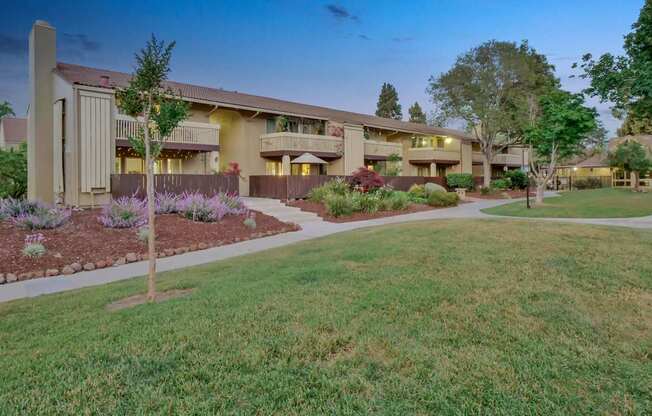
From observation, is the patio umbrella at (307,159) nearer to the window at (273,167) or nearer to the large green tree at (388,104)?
the window at (273,167)

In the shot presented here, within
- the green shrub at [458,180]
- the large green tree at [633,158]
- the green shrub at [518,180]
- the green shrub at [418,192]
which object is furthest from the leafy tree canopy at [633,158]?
the green shrub at [418,192]

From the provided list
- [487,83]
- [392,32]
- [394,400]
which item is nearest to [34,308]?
[394,400]

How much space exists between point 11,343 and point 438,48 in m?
31.8

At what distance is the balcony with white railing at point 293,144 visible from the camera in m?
21.5

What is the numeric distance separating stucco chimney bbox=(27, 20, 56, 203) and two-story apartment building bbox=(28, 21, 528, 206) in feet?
0.11

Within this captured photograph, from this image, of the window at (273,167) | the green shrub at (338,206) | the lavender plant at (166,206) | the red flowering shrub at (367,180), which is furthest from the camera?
the window at (273,167)

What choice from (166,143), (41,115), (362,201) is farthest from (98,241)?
(362,201)

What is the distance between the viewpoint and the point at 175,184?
15391mm

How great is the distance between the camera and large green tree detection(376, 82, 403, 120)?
59.3 metres

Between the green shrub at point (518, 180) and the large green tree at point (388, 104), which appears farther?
the large green tree at point (388, 104)

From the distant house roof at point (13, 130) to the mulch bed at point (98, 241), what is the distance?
98.2 ft

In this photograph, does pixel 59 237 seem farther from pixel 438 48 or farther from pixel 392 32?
pixel 438 48

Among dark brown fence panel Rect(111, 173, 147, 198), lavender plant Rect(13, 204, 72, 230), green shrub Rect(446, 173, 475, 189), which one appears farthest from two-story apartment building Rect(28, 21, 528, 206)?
green shrub Rect(446, 173, 475, 189)

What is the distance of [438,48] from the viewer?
97.2ft
